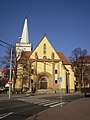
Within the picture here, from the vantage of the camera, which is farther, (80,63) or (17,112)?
(80,63)

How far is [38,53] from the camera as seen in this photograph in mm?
59719

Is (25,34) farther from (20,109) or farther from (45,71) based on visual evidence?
(20,109)

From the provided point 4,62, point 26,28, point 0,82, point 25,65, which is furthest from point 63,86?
point 0,82

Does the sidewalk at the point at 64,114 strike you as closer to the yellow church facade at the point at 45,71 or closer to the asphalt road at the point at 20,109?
the asphalt road at the point at 20,109

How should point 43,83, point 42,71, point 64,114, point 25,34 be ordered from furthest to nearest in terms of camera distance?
1. point 25,34
2. point 43,83
3. point 42,71
4. point 64,114

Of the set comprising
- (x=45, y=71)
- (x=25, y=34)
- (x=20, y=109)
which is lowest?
(x=20, y=109)

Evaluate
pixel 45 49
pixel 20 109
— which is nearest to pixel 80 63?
pixel 45 49

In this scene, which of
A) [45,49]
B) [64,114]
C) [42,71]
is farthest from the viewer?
[45,49]

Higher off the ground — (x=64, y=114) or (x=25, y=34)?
(x=25, y=34)

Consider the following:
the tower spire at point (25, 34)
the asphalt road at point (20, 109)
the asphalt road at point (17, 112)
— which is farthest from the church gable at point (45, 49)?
the asphalt road at point (17, 112)

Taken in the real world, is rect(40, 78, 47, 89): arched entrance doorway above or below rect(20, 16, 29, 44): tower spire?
below

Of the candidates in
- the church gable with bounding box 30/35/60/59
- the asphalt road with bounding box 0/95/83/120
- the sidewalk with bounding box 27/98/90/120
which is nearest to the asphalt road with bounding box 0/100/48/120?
the asphalt road with bounding box 0/95/83/120

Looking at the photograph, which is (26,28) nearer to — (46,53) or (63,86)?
(46,53)

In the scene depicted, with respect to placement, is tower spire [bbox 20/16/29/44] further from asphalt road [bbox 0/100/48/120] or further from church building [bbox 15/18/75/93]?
asphalt road [bbox 0/100/48/120]
